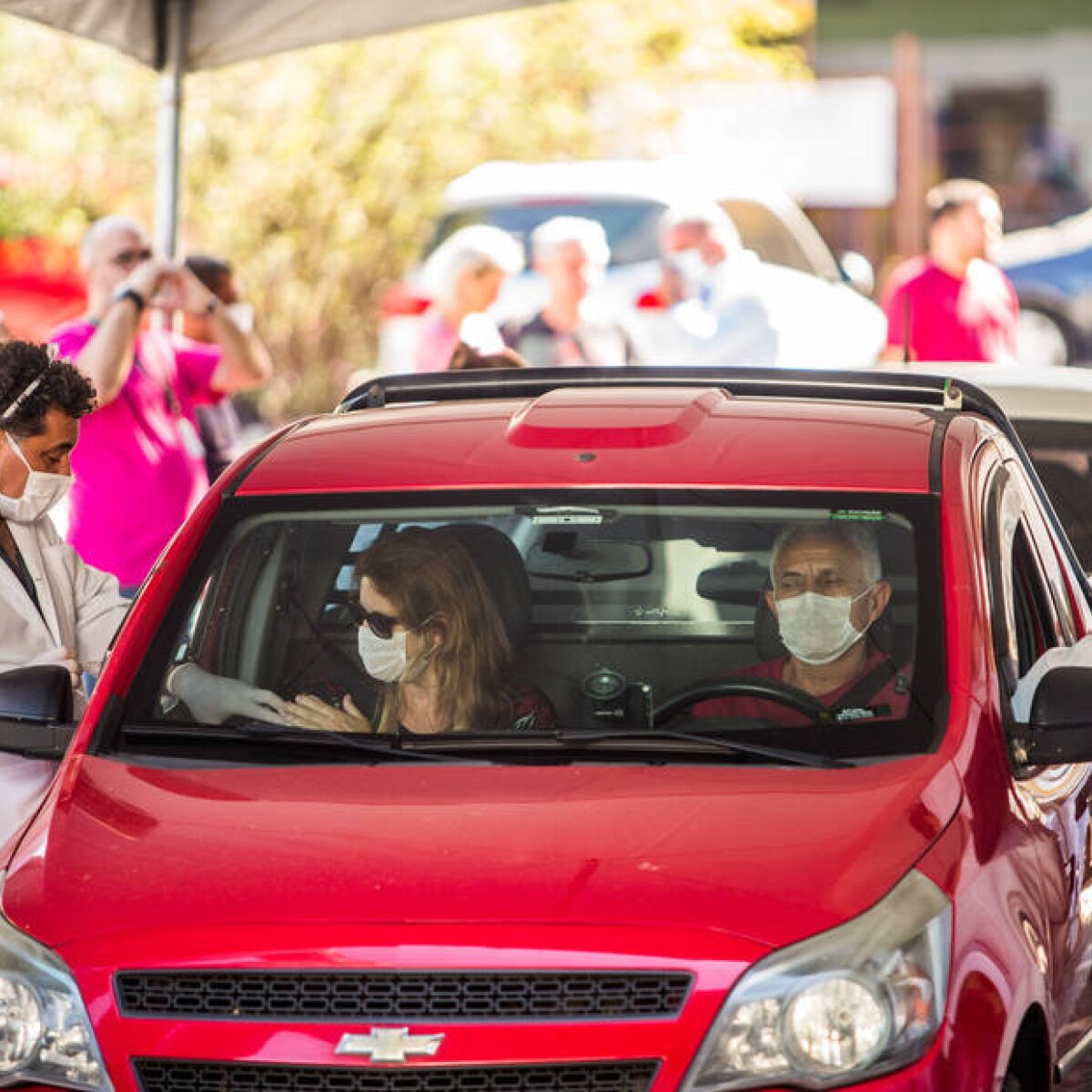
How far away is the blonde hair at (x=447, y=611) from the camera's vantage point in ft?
17.6

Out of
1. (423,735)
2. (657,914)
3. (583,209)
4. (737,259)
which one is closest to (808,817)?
(657,914)

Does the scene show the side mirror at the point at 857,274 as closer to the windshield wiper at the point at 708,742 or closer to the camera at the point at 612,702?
the camera at the point at 612,702

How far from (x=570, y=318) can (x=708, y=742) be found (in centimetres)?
853

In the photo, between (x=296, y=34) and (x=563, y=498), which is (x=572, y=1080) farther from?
(x=296, y=34)

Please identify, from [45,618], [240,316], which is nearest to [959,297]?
[240,316]

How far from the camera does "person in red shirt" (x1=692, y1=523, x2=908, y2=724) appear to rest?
5289 millimetres

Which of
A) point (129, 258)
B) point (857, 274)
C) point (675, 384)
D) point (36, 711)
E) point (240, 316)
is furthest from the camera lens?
point (857, 274)

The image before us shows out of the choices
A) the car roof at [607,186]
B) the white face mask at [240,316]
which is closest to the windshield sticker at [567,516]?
the white face mask at [240,316]

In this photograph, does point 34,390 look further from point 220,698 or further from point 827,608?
point 827,608

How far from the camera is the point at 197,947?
4.22 metres

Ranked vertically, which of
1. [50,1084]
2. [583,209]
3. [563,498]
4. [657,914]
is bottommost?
[50,1084]

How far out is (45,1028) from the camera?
168 inches

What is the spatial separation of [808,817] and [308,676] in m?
1.45

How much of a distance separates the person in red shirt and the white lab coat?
145 cm
